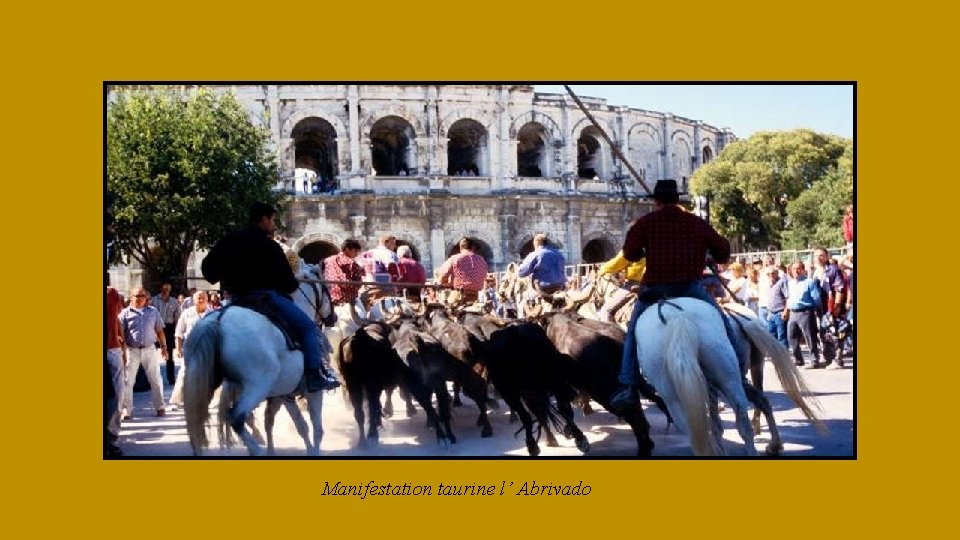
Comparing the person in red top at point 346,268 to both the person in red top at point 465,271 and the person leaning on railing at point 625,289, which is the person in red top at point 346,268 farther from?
the person leaning on railing at point 625,289

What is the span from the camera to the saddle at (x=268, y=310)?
7.77 metres

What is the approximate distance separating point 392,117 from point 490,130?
141 inches

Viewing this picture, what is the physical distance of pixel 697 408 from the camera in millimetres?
6609

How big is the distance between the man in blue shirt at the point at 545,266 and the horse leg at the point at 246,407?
531cm

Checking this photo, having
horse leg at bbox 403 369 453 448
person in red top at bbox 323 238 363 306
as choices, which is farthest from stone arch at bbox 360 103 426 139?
horse leg at bbox 403 369 453 448

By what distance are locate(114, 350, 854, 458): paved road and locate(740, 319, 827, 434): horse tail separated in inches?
21.5

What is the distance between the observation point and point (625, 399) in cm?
755

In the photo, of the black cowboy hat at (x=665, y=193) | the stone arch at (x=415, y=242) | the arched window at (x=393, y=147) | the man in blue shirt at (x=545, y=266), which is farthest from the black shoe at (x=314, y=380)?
the arched window at (x=393, y=147)

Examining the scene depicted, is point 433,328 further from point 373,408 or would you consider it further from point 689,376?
point 689,376

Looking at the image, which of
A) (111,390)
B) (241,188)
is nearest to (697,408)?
(111,390)

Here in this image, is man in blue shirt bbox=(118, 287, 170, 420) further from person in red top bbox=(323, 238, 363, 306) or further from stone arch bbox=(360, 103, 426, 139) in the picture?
stone arch bbox=(360, 103, 426, 139)

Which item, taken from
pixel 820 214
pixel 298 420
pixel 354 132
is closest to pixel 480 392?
pixel 298 420

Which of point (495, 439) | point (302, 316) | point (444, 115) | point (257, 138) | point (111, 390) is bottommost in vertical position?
point (495, 439)

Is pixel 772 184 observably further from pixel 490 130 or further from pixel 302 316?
pixel 302 316
